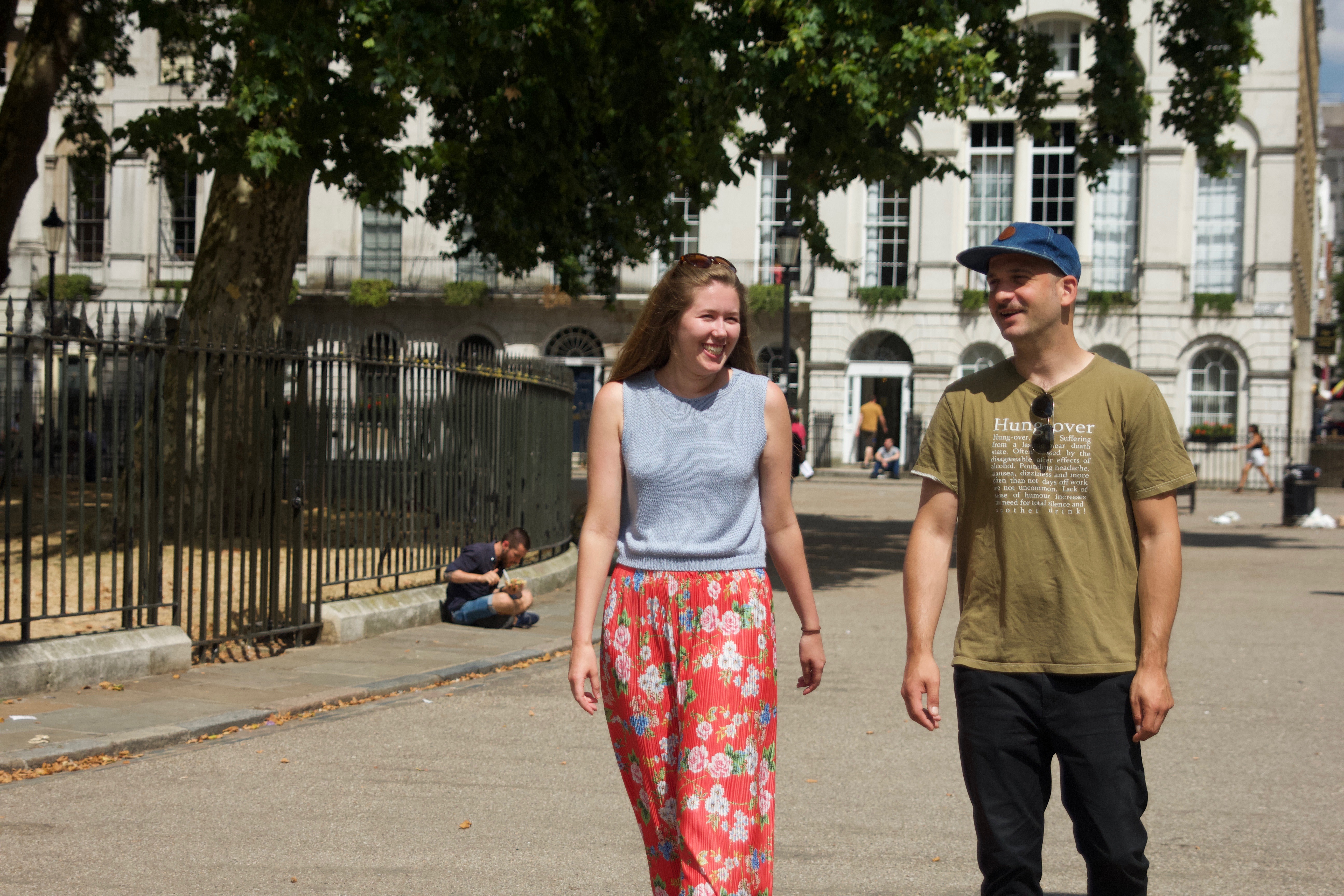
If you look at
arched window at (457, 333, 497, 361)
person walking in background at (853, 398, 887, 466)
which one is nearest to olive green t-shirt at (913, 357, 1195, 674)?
arched window at (457, 333, 497, 361)

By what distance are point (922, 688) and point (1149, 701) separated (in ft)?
1.66

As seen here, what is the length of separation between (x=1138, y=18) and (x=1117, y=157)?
21.4 meters

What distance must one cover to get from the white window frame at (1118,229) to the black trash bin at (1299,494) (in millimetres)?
14875

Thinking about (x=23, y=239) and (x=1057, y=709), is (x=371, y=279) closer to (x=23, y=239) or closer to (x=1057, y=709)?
(x=23, y=239)

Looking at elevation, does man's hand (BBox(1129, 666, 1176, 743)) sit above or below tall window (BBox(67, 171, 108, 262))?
below

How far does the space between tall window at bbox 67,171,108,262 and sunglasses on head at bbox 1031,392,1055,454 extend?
135 feet

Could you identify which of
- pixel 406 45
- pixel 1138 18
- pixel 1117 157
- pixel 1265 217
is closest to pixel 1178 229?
pixel 1265 217

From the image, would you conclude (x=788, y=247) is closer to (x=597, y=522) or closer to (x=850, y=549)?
(x=850, y=549)

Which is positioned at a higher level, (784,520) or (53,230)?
(53,230)

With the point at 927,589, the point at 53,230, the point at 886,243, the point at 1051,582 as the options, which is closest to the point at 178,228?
the point at 53,230

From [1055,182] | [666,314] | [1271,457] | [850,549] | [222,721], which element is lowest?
[850,549]

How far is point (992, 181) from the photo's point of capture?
37.0 metres

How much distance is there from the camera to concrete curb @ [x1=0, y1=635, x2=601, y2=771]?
5.72 metres

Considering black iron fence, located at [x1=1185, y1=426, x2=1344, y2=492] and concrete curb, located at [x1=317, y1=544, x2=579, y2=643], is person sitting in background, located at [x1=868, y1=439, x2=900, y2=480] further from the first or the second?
concrete curb, located at [x1=317, y1=544, x2=579, y2=643]
